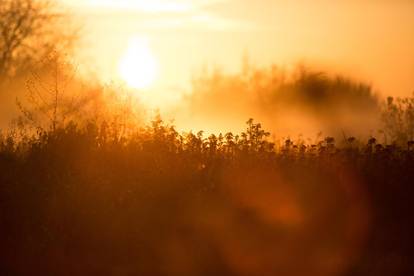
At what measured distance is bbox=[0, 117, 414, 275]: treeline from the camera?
8.38 metres

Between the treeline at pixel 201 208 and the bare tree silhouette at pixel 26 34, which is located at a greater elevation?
the bare tree silhouette at pixel 26 34

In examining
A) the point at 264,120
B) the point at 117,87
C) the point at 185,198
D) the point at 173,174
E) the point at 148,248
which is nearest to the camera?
the point at 148,248

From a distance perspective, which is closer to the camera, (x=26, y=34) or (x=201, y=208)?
(x=201, y=208)

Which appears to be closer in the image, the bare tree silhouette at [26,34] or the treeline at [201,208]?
the treeline at [201,208]

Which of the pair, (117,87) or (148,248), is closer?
(148,248)

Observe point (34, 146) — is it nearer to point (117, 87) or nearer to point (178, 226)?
point (178, 226)

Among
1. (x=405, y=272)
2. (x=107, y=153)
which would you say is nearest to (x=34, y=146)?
(x=107, y=153)

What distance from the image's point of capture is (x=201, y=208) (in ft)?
30.6

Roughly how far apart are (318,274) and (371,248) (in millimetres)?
1044

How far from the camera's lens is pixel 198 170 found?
10508 mm

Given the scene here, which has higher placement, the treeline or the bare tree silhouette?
the bare tree silhouette

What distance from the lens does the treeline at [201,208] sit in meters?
8.38

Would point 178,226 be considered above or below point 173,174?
below

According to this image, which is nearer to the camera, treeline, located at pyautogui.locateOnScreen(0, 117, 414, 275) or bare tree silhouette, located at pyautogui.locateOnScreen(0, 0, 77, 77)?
treeline, located at pyautogui.locateOnScreen(0, 117, 414, 275)
